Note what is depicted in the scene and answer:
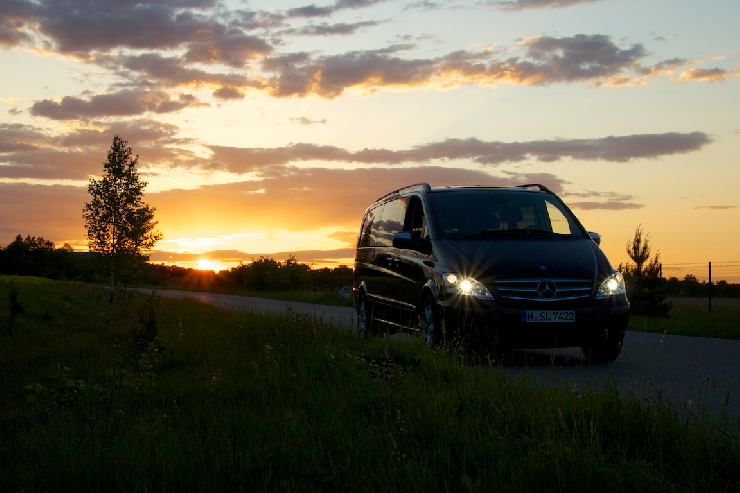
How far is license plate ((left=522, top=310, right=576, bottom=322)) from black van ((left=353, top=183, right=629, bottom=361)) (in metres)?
0.01

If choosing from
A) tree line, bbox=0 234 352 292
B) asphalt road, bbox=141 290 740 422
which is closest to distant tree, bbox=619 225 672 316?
asphalt road, bbox=141 290 740 422

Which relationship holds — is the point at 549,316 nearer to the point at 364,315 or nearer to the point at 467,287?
the point at 467,287

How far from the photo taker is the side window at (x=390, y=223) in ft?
30.6

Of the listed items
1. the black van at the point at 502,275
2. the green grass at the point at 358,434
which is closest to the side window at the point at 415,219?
the black van at the point at 502,275

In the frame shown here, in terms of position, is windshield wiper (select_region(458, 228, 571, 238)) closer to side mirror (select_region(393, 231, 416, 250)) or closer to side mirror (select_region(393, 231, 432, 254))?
side mirror (select_region(393, 231, 432, 254))

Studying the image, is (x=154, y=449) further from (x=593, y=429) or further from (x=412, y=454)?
(x=593, y=429)

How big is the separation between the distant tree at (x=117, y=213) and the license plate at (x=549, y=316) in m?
23.5

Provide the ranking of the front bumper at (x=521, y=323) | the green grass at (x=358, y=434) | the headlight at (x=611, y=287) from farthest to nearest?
the headlight at (x=611, y=287)
the front bumper at (x=521, y=323)
the green grass at (x=358, y=434)

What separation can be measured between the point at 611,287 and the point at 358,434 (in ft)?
15.0

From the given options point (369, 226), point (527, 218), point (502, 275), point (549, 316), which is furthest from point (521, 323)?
point (369, 226)

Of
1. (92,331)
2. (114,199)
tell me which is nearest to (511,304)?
(92,331)

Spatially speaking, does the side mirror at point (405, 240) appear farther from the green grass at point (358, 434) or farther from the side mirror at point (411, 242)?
the green grass at point (358, 434)

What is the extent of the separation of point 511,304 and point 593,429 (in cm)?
334

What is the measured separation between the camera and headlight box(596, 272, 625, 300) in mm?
7164
